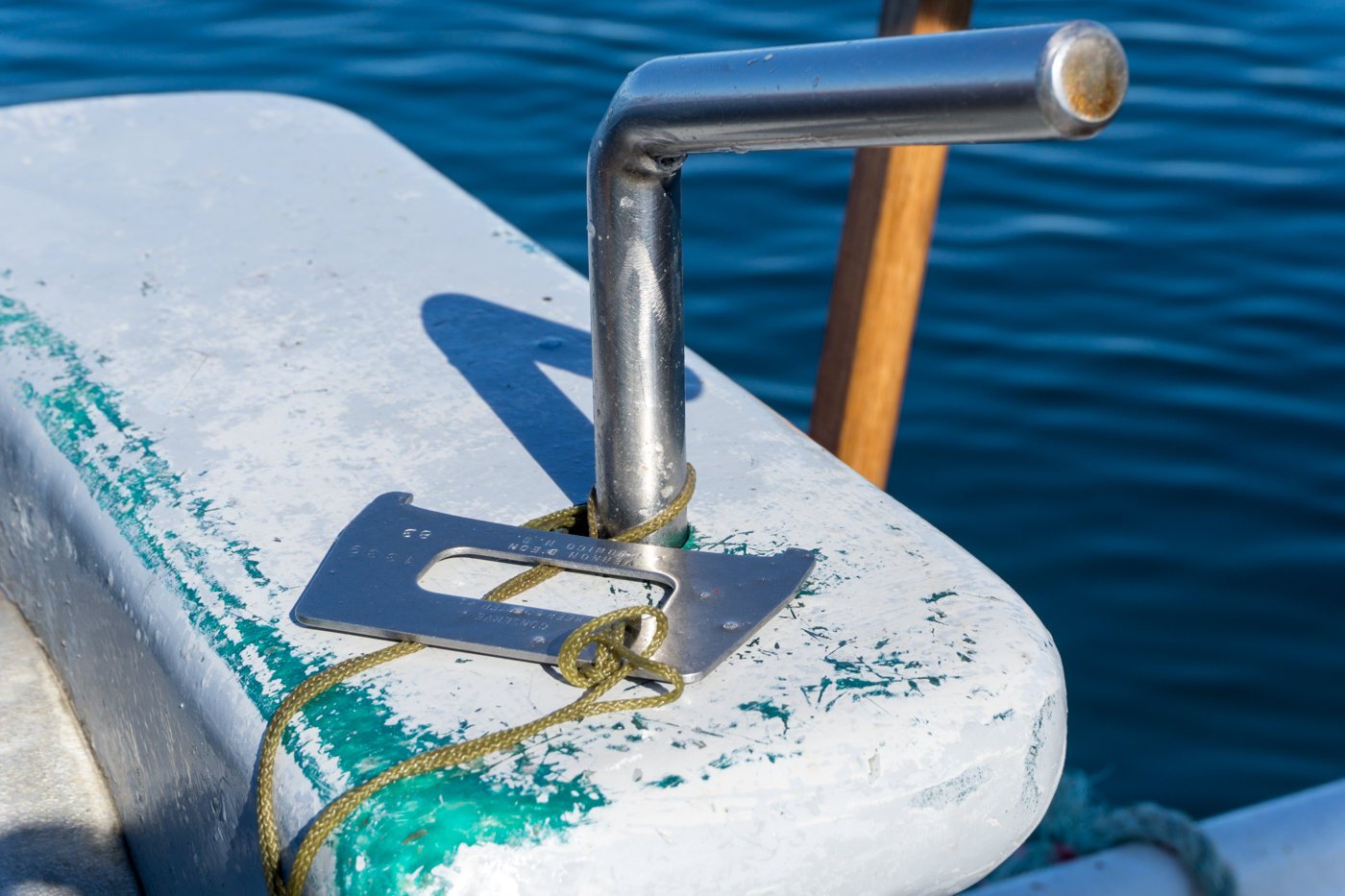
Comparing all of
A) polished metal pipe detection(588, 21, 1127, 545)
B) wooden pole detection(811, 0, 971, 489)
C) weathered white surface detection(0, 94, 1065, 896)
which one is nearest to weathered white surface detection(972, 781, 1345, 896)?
wooden pole detection(811, 0, 971, 489)

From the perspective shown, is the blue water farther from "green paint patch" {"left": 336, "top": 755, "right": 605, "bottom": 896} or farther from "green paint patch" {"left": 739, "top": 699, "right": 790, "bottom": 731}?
"green paint patch" {"left": 336, "top": 755, "right": 605, "bottom": 896}

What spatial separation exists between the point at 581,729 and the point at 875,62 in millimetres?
392

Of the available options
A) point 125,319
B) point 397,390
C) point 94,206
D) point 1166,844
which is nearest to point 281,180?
point 94,206

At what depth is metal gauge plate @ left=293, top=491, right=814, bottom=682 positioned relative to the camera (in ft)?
2.49

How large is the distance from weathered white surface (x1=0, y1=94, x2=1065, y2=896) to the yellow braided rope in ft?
0.04

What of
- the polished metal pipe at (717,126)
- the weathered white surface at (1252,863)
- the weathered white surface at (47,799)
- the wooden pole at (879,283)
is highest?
the polished metal pipe at (717,126)

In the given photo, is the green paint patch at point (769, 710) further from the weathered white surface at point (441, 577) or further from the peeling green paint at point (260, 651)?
the peeling green paint at point (260, 651)

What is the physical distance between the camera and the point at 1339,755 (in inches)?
99.8

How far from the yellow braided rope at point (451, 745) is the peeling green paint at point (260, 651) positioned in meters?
0.01

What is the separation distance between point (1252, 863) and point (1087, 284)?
7.42ft

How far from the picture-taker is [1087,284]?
11.8 feet

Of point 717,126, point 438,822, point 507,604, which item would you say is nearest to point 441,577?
point 507,604

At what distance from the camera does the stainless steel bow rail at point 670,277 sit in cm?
55

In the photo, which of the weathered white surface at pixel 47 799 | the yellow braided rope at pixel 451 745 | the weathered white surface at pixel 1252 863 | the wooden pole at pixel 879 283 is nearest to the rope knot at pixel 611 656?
the yellow braided rope at pixel 451 745
